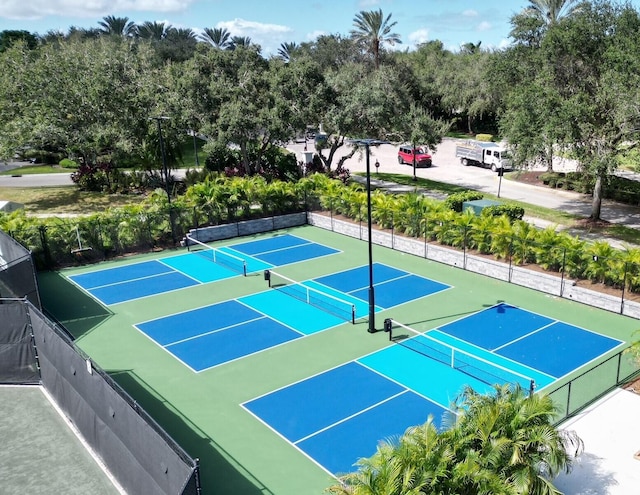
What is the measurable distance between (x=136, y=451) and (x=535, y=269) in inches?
679

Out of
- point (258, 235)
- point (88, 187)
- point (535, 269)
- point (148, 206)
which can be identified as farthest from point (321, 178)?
point (88, 187)

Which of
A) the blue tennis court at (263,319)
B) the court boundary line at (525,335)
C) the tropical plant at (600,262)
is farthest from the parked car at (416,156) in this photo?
the court boundary line at (525,335)

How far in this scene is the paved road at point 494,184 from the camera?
35125mm

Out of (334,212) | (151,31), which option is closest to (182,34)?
(151,31)

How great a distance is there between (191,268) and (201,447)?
534 inches

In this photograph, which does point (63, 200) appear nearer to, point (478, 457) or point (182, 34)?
point (478, 457)

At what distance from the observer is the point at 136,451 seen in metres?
10.4

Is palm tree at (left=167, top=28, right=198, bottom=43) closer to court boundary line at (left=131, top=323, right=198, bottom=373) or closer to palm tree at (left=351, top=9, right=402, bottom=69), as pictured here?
palm tree at (left=351, top=9, right=402, bottom=69)

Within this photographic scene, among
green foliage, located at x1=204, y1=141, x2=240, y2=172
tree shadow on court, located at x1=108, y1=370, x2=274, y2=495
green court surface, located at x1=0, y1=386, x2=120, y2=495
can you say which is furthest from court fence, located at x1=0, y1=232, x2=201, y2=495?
green foliage, located at x1=204, y1=141, x2=240, y2=172

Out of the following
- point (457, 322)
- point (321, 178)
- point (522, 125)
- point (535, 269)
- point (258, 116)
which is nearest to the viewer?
point (457, 322)

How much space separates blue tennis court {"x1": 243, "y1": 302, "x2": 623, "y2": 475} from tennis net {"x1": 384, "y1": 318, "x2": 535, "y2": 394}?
28mm

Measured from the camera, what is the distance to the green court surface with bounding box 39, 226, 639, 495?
12836 mm

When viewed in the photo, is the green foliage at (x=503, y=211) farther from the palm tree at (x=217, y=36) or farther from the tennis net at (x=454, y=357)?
the palm tree at (x=217, y=36)

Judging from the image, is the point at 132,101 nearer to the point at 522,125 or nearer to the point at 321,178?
the point at 321,178
